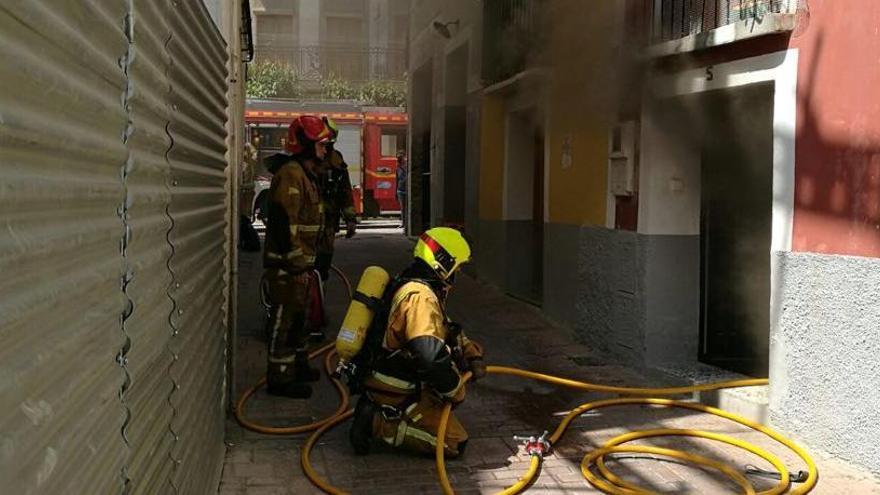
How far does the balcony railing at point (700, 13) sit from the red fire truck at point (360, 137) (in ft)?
46.6

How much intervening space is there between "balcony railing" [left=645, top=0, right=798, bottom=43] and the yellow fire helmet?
7.22 feet

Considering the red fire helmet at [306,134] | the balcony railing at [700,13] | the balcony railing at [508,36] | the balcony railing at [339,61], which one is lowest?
the red fire helmet at [306,134]

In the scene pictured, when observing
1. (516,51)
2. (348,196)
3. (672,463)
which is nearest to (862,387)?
(672,463)

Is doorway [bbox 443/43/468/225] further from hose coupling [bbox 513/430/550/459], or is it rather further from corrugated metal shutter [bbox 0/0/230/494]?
corrugated metal shutter [bbox 0/0/230/494]

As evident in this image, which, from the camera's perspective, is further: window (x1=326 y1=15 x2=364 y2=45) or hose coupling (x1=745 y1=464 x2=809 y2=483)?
window (x1=326 y1=15 x2=364 y2=45)

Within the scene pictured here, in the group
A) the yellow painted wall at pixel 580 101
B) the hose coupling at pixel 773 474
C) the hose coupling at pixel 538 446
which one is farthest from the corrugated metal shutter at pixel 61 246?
the yellow painted wall at pixel 580 101

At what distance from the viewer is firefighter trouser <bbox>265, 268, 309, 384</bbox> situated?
5.19 meters

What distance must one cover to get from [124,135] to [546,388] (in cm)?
436

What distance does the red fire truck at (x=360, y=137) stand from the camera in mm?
19734

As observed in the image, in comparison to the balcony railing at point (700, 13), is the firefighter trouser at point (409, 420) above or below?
below

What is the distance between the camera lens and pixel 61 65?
1.38 metres

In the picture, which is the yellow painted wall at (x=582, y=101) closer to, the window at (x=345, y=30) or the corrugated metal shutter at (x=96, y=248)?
the corrugated metal shutter at (x=96, y=248)

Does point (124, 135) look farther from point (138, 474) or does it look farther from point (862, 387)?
point (862, 387)

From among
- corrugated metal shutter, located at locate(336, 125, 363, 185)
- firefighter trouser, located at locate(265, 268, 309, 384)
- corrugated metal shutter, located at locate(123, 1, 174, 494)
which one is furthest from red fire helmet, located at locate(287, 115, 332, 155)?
corrugated metal shutter, located at locate(336, 125, 363, 185)
